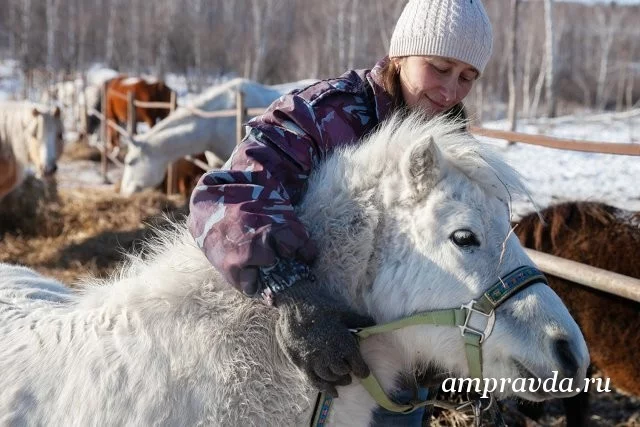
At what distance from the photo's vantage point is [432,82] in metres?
1.84

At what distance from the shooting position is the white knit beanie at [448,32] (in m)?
1.79

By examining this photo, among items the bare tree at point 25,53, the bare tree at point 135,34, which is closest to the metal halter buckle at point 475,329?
the bare tree at point 25,53

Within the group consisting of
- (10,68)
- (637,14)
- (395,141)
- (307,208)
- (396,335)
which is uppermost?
(637,14)

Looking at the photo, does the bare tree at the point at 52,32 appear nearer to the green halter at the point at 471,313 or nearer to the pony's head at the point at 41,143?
the pony's head at the point at 41,143

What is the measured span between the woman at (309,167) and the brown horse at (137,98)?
38.1ft

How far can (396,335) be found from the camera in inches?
59.7

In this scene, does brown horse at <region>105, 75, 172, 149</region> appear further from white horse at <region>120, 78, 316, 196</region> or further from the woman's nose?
the woman's nose

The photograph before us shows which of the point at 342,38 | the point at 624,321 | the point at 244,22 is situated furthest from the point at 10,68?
the point at 624,321

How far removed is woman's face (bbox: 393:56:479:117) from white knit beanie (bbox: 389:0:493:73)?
28 mm

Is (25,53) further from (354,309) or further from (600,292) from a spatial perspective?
(354,309)

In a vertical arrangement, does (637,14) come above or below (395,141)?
above

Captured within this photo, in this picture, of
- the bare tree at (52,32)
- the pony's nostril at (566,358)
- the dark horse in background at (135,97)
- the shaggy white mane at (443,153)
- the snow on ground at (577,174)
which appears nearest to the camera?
the pony's nostril at (566,358)

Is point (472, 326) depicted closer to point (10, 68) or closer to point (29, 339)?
point (29, 339)

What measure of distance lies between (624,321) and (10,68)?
3463cm
